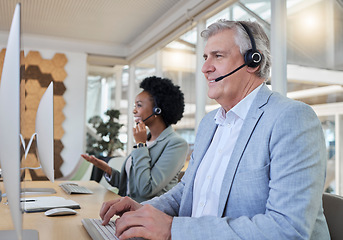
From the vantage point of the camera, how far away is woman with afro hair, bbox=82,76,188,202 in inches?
90.5

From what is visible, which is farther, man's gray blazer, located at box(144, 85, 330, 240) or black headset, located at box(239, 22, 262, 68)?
black headset, located at box(239, 22, 262, 68)

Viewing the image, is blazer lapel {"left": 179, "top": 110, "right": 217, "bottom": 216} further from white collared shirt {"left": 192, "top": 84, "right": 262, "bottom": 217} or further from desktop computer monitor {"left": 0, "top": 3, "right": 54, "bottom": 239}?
desktop computer monitor {"left": 0, "top": 3, "right": 54, "bottom": 239}

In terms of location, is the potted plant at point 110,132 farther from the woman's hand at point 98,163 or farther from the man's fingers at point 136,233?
the man's fingers at point 136,233

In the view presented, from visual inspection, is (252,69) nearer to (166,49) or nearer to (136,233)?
(136,233)

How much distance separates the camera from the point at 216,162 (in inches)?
49.2

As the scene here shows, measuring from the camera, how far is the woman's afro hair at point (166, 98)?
108 inches

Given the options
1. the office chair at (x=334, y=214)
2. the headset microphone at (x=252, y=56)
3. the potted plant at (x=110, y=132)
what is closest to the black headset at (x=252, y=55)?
the headset microphone at (x=252, y=56)

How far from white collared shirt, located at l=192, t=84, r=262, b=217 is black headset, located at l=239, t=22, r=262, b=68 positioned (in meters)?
0.09

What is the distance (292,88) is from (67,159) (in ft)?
17.0

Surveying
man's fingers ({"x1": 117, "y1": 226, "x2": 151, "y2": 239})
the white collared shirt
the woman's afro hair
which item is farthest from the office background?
the woman's afro hair

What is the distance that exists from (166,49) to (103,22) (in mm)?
1200

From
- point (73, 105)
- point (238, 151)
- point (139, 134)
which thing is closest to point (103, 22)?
point (73, 105)

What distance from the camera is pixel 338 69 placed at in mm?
2611

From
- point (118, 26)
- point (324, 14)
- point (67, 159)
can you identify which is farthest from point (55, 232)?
point (67, 159)
